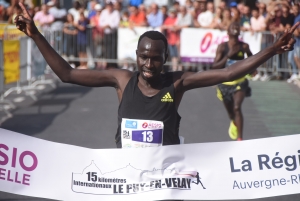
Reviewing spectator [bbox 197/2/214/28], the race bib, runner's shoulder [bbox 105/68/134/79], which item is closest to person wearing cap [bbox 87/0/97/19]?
spectator [bbox 197/2/214/28]

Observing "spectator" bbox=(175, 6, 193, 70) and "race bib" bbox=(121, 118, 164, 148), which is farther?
"spectator" bbox=(175, 6, 193, 70)

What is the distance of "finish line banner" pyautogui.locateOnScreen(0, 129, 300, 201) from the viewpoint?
15.5 feet

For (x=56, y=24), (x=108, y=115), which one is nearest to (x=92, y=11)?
(x=56, y=24)

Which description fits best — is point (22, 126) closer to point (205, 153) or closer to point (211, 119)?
point (211, 119)

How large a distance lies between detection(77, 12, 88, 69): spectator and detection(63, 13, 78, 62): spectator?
15cm

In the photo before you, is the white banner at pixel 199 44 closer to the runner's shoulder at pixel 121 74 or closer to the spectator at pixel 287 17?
the spectator at pixel 287 17

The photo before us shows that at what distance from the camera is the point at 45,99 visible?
15.4 m

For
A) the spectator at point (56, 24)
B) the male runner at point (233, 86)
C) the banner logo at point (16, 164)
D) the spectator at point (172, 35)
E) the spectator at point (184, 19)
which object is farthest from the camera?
the spectator at point (56, 24)

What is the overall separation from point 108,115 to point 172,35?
6.25 meters

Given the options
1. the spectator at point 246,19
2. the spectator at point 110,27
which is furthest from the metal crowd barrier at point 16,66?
the spectator at point 246,19

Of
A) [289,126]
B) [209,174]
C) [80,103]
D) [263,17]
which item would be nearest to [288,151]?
[209,174]

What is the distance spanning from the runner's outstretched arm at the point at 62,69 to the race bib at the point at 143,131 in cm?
33

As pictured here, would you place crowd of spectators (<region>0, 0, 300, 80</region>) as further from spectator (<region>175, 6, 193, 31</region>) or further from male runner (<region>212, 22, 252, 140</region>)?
male runner (<region>212, 22, 252, 140</region>)

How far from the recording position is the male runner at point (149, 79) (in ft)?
15.3
